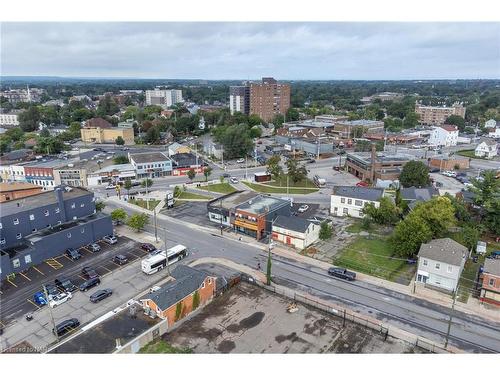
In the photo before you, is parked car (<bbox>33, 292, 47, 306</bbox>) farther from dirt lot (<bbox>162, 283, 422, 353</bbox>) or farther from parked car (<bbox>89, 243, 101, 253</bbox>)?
dirt lot (<bbox>162, 283, 422, 353</bbox>)

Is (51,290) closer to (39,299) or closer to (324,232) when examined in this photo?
(39,299)

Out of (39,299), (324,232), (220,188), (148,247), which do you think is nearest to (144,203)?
(220,188)

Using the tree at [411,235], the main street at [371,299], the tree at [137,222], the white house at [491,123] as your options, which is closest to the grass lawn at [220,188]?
the main street at [371,299]

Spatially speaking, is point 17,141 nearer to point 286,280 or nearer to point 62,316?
point 62,316

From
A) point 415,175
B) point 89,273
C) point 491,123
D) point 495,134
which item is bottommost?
point 89,273

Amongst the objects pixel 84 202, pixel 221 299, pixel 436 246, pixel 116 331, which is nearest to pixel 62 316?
pixel 116 331

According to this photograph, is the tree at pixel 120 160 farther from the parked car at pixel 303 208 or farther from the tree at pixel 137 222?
the parked car at pixel 303 208

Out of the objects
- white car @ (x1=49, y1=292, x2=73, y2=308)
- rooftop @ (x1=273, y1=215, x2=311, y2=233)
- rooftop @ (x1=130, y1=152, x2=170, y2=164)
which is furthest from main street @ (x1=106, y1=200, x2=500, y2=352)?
rooftop @ (x1=130, y1=152, x2=170, y2=164)
